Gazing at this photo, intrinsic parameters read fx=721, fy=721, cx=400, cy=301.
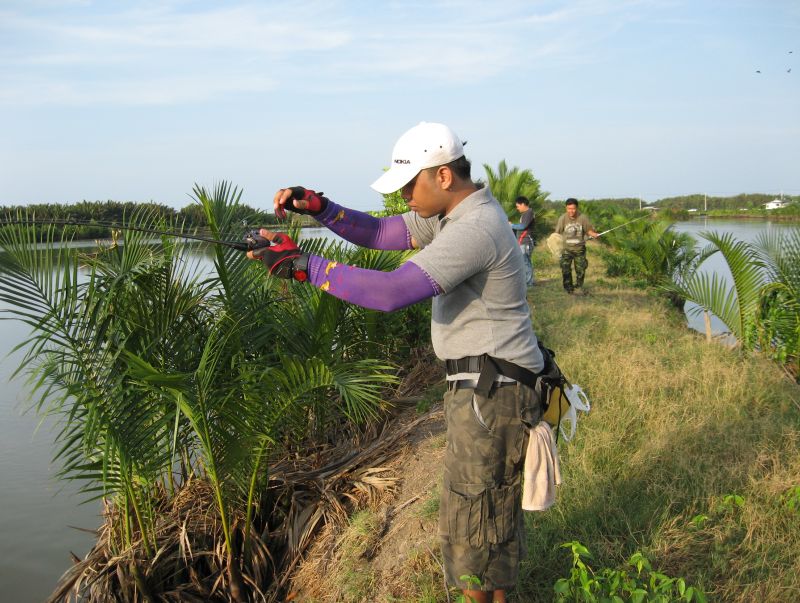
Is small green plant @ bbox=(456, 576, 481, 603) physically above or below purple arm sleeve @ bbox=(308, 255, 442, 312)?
below

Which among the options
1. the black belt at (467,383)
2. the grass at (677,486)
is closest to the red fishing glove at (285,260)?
the black belt at (467,383)

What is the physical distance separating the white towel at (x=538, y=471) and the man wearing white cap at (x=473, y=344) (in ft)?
0.13

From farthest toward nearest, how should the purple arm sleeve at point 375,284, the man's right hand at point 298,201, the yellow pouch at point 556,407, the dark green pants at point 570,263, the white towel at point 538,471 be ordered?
the dark green pants at point 570,263 → the man's right hand at point 298,201 → the yellow pouch at point 556,407 → the white towel at point 538,471 → the purple arm sleeve at point 375,284

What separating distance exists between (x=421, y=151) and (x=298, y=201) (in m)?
0.77

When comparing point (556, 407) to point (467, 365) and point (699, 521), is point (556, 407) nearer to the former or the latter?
point (467, 365)

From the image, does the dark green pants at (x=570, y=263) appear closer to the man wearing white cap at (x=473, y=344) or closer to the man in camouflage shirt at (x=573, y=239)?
the man in camouflage shirt at (x=573, y=239)

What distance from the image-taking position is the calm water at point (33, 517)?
209 inches

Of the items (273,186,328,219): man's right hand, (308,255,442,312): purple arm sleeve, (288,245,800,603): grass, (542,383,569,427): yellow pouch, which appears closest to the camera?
(308,255,442,312): purple arm sleeve

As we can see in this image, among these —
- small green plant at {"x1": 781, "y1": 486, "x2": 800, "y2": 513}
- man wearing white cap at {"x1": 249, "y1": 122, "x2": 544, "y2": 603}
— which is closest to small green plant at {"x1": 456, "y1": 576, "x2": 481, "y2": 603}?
man wearing white cap at {"x1": 249, "y1": 122, "x2": 544, "y2": 603}

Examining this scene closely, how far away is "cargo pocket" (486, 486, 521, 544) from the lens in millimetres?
2631

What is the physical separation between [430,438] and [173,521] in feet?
5.92

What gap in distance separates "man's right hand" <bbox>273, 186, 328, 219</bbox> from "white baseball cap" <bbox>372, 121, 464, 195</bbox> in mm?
615

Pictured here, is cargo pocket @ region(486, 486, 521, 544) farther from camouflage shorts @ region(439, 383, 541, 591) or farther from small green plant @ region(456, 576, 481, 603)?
small green plant @ region(456, 576, 481, 603)

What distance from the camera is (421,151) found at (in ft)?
8.35
